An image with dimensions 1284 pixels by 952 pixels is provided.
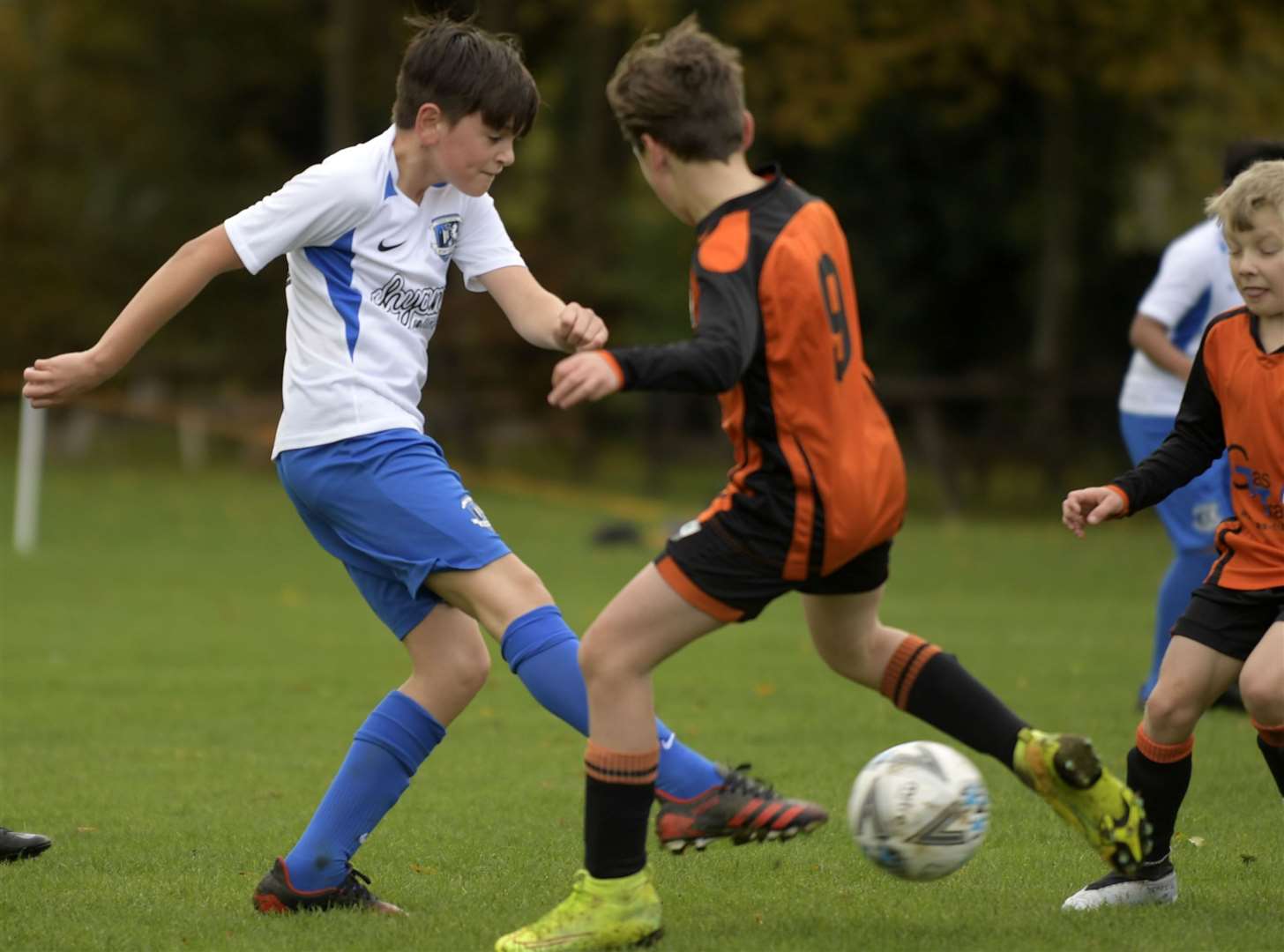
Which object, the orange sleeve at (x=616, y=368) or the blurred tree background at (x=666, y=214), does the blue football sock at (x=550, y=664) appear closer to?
the orange sleeve at (x=616, y=368)

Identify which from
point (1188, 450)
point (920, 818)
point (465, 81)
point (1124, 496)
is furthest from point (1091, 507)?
point (465, 81)

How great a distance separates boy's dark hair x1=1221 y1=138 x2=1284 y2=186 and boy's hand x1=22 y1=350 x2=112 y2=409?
4269 millimetres

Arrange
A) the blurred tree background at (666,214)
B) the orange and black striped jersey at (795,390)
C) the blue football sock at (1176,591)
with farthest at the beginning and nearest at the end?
the blurred tree background at (666,214) → the blue football sock at (1176,591) → the orange and black striped jersey at (795,390)

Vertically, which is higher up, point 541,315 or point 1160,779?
A: point 541,315

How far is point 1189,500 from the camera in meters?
7.69

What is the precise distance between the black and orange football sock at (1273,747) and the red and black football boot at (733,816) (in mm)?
1221

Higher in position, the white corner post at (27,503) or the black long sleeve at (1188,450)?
the black long sleeve at (1188,450)

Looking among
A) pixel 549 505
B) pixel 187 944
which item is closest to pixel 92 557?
pixel 549 505

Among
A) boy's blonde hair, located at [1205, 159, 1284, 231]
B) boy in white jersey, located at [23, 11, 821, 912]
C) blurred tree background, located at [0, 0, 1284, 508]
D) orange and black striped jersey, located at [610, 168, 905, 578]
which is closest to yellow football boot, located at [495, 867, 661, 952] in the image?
boy in white jersey, located at [23, 11, 821, 912]

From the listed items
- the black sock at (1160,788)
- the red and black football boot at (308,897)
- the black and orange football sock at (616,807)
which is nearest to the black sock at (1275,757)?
the black sock at (1160,788)

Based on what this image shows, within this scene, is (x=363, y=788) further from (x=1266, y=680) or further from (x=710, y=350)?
(x=1266, y=680)

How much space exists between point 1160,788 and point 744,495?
57.1 inches

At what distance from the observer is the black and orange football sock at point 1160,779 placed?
187 inches

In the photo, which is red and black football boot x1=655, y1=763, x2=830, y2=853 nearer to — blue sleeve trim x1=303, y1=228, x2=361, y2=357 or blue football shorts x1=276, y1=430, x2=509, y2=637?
blue football shorts x1=276, y1=430, x2=509, y2=637
